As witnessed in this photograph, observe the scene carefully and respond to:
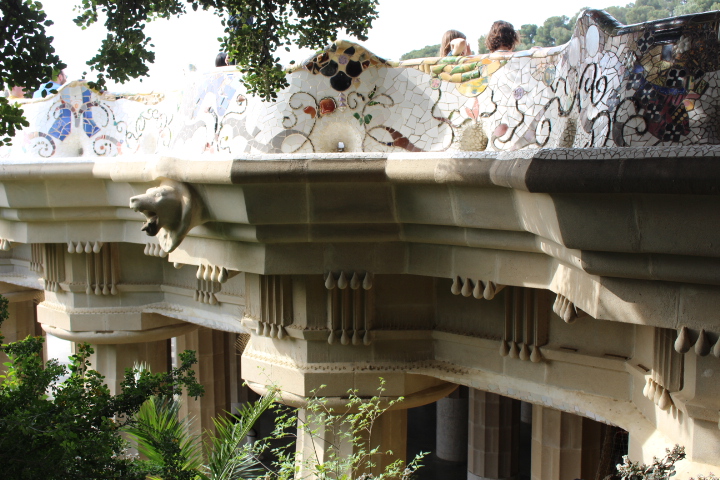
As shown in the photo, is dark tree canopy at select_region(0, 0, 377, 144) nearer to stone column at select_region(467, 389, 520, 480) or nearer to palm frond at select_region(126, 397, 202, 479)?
palm frond at select_region(126, 397, 202, 479)

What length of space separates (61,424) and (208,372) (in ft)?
25.1

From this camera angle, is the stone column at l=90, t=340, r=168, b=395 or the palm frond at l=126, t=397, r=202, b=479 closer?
the palm frond at l=126, t=397, r=202, b=479

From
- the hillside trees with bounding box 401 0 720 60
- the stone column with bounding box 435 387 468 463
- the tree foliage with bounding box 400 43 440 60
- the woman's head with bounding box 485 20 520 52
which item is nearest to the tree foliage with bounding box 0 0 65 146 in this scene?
the woman's head with bounding box 485 20 520 52

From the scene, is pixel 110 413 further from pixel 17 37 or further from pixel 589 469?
pixel 589 469

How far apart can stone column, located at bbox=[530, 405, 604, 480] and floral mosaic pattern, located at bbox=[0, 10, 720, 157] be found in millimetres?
4336

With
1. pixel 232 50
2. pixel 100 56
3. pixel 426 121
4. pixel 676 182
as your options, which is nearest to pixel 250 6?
pixel 232 50

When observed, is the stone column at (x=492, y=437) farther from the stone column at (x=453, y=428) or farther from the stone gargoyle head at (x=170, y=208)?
the stone gargoyle head at (x=170, y=208)

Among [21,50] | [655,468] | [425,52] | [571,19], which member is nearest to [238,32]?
[21,50]

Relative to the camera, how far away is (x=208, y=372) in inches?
458

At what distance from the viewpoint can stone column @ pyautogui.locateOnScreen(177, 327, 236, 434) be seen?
11.4 metres

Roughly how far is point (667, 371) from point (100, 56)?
3.76 metres

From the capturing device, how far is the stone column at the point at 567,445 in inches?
321

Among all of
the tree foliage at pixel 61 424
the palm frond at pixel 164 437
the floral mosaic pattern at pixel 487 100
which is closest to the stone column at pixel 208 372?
the floral mosaic pattern at pixel 487 100

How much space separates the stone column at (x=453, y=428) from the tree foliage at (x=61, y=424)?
30.4 ft
